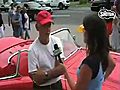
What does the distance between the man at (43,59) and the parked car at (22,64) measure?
1.00 metres

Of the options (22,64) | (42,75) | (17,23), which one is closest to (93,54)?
(42,75)

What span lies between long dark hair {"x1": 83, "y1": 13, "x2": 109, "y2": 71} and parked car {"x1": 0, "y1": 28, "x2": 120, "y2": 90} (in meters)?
1.88

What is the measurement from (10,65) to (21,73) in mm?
225

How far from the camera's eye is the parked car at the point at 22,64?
5398 millimetres

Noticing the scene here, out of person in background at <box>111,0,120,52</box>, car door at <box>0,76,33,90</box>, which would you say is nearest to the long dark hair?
car door at <box>0,76,33,90</box>

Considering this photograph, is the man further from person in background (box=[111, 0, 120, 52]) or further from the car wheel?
the car wheel

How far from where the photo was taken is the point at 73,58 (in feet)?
20.5

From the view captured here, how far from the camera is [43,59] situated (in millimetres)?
4172

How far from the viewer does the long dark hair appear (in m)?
3.33

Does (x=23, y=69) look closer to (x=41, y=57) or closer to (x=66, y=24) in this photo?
(x=41, y=57)

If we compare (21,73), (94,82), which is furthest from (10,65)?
(94,82)

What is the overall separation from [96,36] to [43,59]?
997 millimetres

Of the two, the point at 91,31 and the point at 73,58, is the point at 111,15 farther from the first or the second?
the point at 91,31

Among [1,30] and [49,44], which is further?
[1,30]
